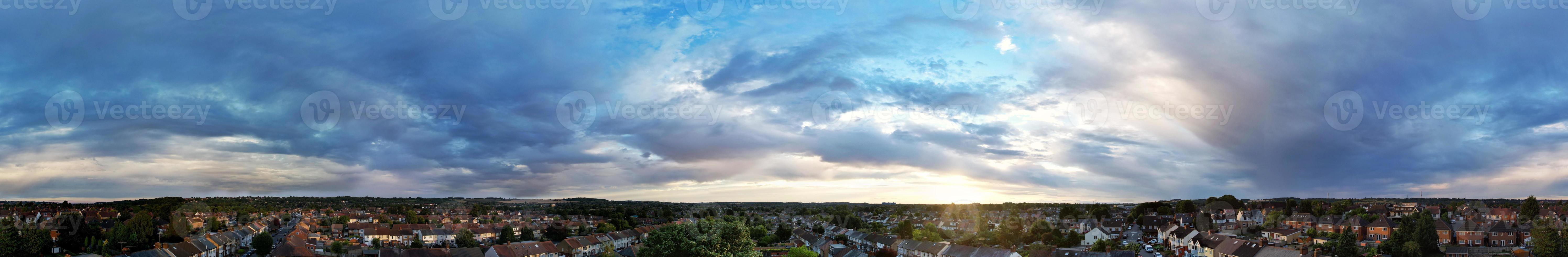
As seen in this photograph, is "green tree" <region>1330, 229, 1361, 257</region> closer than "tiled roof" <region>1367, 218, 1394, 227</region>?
Yes

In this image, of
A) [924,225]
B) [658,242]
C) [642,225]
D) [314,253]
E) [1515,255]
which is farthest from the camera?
[642,225]

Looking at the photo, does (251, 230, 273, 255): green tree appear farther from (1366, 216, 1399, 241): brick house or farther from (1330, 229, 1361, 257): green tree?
(1366, 216, 1399, 241): brick house

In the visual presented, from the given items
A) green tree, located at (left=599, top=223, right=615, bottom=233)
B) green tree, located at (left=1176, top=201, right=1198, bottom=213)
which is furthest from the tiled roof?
green tree, located at (left=599, top=223, right=615, bottom=233)

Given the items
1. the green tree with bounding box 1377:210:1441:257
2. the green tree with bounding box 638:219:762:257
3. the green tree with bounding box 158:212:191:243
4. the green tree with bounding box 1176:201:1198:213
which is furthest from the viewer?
the green tree with bounding box 1176:201:1198:213

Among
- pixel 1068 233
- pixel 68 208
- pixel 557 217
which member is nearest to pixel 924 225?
pixel 1068 233

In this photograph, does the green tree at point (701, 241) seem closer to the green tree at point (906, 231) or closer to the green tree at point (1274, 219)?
the green tree at point (906, 231)

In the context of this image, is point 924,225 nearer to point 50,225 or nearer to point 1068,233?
point 1068,233
